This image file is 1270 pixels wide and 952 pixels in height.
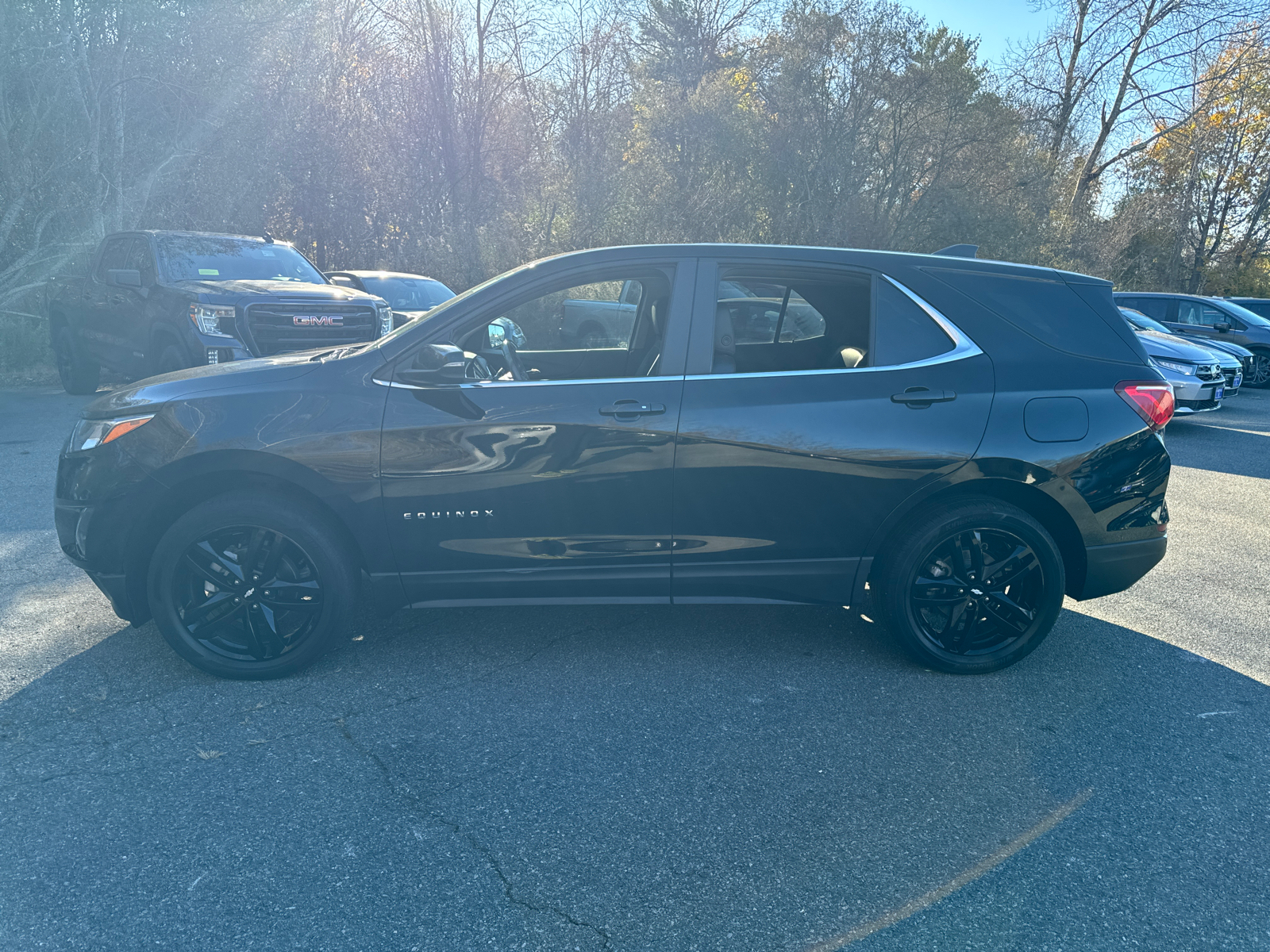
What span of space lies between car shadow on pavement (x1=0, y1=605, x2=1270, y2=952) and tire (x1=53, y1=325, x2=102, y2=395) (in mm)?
8794

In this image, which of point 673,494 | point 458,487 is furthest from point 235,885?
point 673,494

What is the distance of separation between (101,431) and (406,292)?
10366 millimetres

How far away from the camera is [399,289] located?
44.6 feet

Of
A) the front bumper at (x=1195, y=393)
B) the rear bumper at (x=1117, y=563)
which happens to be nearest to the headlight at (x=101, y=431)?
the rear bumper at (x=1117, y=563)

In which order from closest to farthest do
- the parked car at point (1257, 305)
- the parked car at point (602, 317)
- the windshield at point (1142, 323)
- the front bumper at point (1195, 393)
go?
the parked car at point (602, 317) → the front bumper at point (1195, 393) → the windshield at point (1142, 323) → the parked car at point (1257, 305)

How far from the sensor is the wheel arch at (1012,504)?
3.72 m

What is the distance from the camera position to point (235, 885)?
2.46 metres

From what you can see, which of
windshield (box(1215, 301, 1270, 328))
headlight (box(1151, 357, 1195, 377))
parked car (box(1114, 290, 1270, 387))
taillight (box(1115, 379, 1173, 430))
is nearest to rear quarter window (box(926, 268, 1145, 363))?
taillight (box(1115, 379, 1173, 430))

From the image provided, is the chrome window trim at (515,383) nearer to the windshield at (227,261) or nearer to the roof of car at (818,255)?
the roof of car at (818,255)

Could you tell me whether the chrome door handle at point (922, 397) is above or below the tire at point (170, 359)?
above

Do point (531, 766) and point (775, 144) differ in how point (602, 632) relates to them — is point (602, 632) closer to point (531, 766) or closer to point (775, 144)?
point (531, 766)

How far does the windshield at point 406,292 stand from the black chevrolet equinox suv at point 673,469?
32.1 feet

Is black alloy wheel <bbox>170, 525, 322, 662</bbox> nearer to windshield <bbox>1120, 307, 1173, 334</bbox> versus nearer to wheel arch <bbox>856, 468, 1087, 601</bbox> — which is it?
wheel arch <bbox>856, 468, 1087, 601</bbox>

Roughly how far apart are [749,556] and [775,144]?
709 inches
